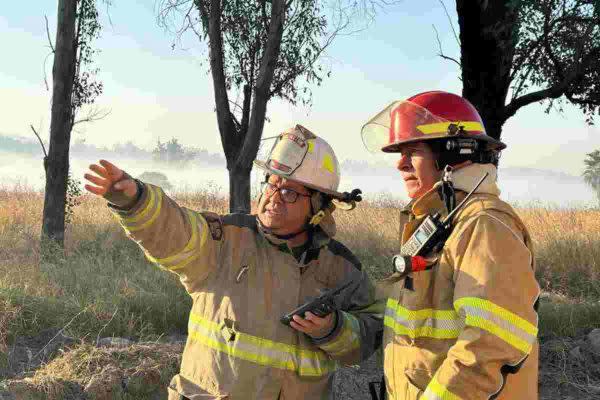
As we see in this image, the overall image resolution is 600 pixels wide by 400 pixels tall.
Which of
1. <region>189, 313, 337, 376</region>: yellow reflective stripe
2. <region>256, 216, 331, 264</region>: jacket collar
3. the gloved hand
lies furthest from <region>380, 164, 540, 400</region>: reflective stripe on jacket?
the gloved hand

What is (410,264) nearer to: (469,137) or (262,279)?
(469,137)

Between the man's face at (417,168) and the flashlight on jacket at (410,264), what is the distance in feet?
1.09

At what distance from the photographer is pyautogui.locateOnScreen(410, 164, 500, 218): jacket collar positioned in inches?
86.5

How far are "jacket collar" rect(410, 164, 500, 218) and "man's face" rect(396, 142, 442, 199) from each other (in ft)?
0.32

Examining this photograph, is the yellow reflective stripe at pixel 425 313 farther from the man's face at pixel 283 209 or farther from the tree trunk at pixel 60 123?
the tree trunk at pixel 60 123

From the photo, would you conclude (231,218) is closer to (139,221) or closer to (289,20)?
(139,221)

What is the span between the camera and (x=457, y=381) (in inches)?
74.1

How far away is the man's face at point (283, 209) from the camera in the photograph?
9.50 ft

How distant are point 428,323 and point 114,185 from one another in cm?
131

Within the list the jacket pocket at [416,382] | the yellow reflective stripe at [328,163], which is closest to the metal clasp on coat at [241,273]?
the yellow reflective stripe at [328,163]

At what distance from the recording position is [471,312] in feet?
6.23

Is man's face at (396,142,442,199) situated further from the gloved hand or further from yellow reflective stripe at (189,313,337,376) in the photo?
the gloved hand

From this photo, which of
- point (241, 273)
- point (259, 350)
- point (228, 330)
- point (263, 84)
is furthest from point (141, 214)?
point (263, 84)

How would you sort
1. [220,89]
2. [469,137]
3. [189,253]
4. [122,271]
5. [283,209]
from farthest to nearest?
[220,89]
[122,271]
[283,209]
[189,253]
[469,137]
